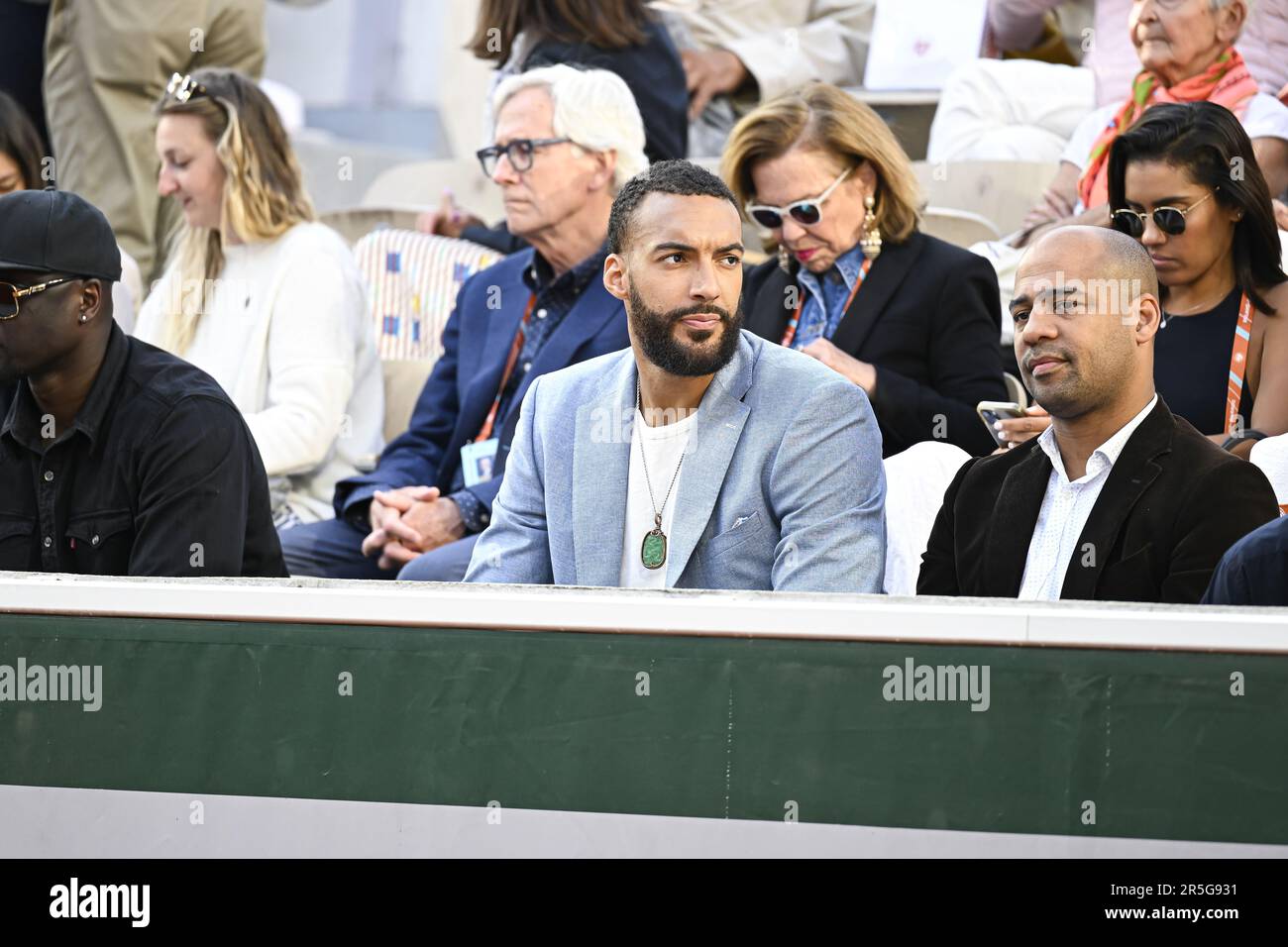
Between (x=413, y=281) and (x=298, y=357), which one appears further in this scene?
(x=413, y=281)

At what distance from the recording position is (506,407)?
14.1 ft

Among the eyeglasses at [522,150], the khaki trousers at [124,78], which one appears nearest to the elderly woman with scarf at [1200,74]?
the eyeglasses at [522,150]

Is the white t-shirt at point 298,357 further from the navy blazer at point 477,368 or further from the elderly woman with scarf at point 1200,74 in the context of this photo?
the elderly woman with scarf at point 1200,74

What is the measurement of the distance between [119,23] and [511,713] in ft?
12.9

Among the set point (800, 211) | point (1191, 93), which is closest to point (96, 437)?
point (800, 211)

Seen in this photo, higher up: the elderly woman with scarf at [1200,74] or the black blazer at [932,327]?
the elderly woman with scarf at [1200,74]

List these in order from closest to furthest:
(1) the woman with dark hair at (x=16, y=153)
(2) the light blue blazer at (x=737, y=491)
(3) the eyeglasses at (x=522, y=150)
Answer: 1. (2) the light blue blazer at (x=737, y=491)
2. (3) the eyeglasses at (x=522, y=150)
3. (1) the woman with dark hair at (x=16, y=153)

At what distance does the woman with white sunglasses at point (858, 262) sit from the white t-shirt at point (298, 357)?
3.62ft

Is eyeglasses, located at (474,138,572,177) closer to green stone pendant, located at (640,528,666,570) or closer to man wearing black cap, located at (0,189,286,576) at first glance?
man wearing black cap, located at (0,189,286,576)

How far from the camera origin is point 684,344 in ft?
10.1

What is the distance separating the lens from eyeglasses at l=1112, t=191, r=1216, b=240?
3396mm

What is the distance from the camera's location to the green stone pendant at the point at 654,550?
10.0ft

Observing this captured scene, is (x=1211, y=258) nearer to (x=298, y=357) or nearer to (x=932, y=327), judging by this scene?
(x=932, y=327)

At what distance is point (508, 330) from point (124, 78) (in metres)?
2.12
